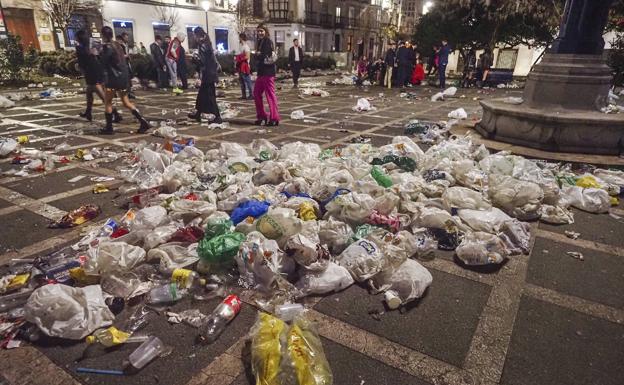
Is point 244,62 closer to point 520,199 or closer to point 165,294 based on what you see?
point 520,199

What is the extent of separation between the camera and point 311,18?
134 feet

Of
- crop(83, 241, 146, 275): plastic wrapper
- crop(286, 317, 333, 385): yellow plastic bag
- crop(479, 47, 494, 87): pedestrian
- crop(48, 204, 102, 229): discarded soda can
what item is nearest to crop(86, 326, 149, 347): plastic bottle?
crop(83, 241, 146, 275): plastic wrapper

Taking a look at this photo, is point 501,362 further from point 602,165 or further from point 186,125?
point 186,125

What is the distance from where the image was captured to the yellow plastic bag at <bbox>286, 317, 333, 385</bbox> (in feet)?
5.60

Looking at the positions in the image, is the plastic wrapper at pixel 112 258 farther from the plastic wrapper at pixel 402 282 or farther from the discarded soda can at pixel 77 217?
the plastic wrapper at pixel 402 282

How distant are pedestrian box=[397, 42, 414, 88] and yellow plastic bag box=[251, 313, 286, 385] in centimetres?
1630

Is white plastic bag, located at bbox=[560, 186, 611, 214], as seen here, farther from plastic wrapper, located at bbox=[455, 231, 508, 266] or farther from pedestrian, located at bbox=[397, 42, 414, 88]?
pedestrian, located at bbox=[397, 42, 414, 88]

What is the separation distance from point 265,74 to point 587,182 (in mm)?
5659

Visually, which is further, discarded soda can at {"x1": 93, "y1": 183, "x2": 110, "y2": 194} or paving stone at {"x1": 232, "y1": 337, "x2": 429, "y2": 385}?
discarded soda can at {"x1": 93, "y1": 183, "x2": 110, "y2": 194}

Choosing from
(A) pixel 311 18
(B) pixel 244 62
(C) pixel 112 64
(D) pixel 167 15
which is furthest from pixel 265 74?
(A) pixel 311 18

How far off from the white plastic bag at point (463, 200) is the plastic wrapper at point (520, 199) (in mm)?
257

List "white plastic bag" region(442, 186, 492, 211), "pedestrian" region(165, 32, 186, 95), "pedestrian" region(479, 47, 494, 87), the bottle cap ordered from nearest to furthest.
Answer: the bottle cap < "white plastic bag" region(442, 186, 492, 211) < "pedestrian" region(165, 32, 186, 95) < "pedestrian" region(479, 47, 494, 87)

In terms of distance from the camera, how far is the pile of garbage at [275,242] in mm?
2090

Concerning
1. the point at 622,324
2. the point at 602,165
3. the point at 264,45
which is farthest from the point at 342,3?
the point at 622,324
